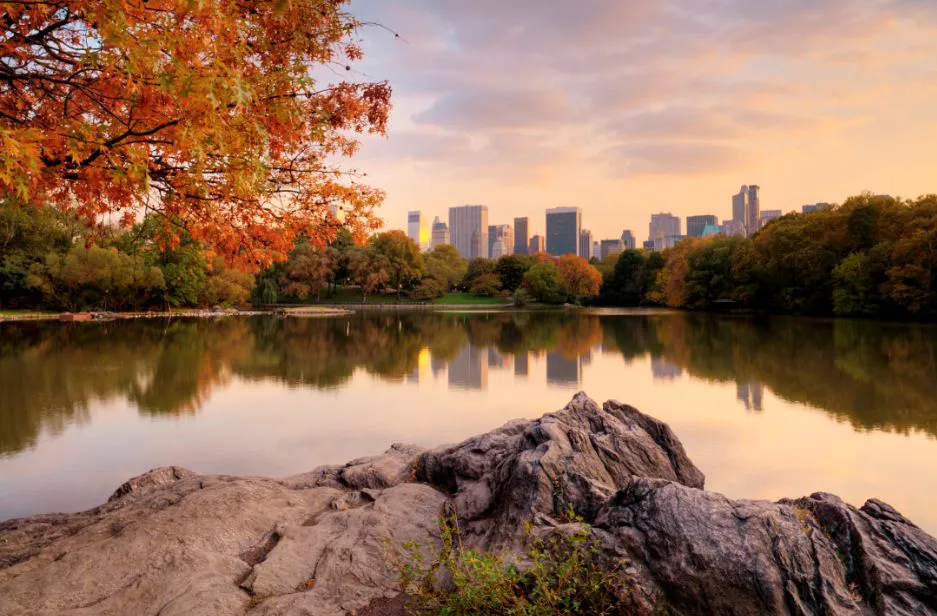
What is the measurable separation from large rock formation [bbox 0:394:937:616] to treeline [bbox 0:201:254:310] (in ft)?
135

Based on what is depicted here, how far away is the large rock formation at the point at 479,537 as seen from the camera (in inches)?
145

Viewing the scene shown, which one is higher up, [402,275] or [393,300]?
[402,275]

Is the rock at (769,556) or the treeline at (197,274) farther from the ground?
the treeline at (197,274)

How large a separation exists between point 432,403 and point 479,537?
9.25 metres

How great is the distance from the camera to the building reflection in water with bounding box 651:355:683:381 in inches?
712

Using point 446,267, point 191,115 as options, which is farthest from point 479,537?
point 446,267

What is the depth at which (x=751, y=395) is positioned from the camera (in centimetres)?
1510

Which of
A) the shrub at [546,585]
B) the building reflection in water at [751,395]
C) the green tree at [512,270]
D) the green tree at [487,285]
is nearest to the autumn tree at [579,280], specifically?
the green tree at [512,270]

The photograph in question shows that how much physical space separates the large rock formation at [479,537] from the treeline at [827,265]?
41.4 metres

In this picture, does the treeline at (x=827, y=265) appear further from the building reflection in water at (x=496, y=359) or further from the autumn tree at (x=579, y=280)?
the building reflection in water at (x=496, y=359)

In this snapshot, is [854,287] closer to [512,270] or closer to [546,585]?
[512,270]

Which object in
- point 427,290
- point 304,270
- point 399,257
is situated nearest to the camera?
point 304,270

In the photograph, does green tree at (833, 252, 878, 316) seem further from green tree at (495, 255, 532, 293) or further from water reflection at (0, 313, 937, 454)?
green tree at (495, 255, 532, 293)

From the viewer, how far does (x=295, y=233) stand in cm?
724
